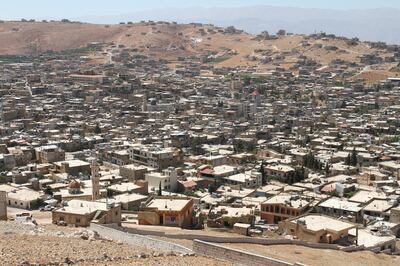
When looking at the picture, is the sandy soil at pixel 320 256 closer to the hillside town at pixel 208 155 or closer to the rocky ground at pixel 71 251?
the hillside town at pixel 208 155

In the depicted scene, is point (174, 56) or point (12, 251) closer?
point (12, 251)

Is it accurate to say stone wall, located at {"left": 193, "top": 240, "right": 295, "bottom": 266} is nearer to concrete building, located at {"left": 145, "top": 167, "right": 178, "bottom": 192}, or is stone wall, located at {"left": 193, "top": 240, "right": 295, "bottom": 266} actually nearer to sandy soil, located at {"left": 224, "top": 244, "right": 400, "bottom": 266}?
sandy soil, located at {"left": 224, "top": 244, "right": 400, "bottom": 266}

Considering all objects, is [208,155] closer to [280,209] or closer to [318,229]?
[280,209]

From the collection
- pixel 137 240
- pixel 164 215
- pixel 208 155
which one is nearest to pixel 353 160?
pixel 208 155

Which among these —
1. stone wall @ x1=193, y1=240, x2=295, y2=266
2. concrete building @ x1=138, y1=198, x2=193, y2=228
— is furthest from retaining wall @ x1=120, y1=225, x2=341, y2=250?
concrete building @ x1=138, y1=198, x2=193, y2=228

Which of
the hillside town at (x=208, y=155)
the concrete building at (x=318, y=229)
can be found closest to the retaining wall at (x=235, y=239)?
the hillside town at (x=208, y=155)

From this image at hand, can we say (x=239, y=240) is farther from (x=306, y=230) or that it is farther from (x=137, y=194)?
(x=137, y=194)

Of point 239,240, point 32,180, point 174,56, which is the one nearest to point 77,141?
point 32,180
